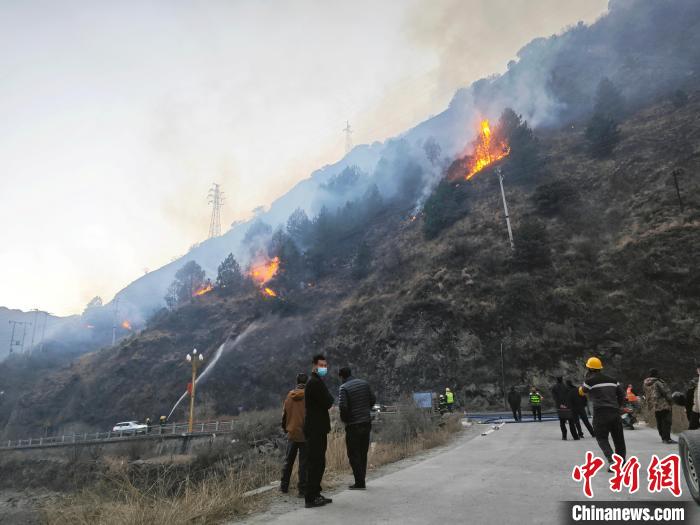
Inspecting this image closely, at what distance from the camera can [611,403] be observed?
7.01 m

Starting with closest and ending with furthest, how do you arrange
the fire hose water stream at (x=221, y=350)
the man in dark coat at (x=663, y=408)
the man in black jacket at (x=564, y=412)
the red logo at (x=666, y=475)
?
the red logo at (x=666, y=475) → the man in dark coat at (x=663, y=408) → the man in black jacket at (x=564, y=412) → the fire hose water stream at (x=221, y=350)

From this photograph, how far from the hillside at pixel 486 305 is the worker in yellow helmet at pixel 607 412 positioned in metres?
24.1

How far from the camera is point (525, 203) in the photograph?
50.2 meters

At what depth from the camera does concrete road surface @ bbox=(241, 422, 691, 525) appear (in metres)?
4.64

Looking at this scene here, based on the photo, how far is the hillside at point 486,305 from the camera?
31453 mm

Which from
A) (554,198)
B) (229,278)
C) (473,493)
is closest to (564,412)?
(473,493)

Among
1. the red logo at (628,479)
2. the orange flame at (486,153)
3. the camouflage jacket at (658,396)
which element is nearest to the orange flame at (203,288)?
the orange flame at (486,153)

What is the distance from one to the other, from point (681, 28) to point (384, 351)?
8159 cm

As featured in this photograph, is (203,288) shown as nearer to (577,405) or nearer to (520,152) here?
(520,152)

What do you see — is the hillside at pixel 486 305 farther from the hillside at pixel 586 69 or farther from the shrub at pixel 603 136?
the hillside at pixel 586 69

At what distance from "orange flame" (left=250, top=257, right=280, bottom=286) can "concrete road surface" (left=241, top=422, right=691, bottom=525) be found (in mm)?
68098

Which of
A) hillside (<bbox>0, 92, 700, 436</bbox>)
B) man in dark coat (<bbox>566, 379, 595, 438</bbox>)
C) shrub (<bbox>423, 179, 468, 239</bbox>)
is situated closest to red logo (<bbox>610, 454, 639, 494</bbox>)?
man in dark coat (<bbox>566, 379, 595, 438</bbox>)

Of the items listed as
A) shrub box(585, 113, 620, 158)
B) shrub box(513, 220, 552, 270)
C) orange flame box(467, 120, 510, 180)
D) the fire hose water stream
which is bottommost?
the fire hose water stream

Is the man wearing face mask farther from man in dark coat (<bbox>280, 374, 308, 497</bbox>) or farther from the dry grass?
the dry grass
